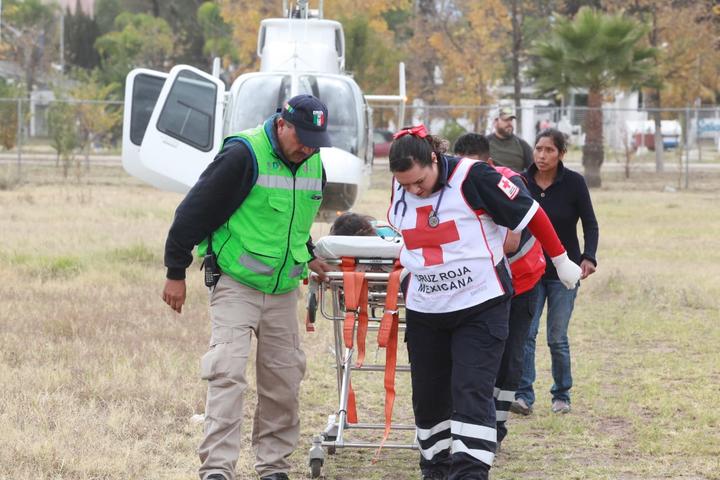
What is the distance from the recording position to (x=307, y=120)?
20.0 ft

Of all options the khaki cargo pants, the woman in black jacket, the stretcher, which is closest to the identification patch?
the stretcher

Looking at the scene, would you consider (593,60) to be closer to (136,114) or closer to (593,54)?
(593,54)

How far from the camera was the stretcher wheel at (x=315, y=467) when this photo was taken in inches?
266

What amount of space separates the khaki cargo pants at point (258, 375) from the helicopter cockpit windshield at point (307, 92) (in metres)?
10.2

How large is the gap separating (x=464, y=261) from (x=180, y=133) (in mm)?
9853

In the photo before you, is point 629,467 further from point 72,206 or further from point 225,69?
point 225,69

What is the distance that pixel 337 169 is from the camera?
1620 centimetres

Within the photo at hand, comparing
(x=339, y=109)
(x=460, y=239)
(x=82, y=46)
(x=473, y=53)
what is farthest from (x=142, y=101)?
(x=82, y=46)

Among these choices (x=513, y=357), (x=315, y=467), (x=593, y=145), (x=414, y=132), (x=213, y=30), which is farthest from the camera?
(x=213, y=30)

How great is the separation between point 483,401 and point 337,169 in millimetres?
10496

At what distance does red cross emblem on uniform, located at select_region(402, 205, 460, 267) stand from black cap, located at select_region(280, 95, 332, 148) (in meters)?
0.63

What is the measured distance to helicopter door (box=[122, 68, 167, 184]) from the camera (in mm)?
15266

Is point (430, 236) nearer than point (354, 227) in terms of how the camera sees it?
Yes

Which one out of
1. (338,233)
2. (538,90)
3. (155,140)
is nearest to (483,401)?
(338,233)
